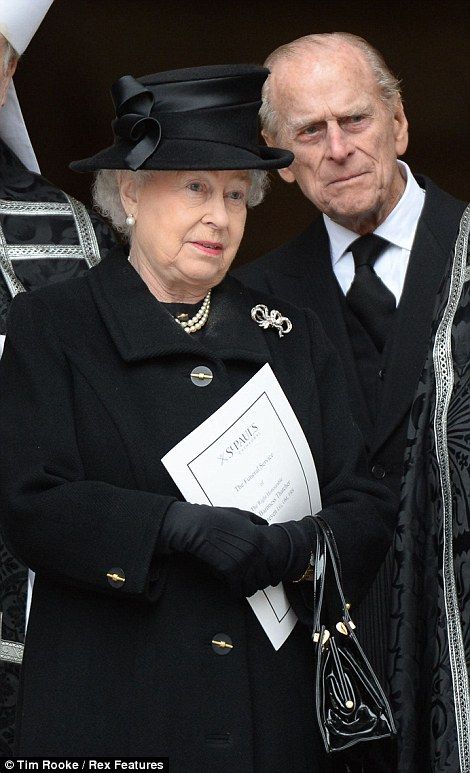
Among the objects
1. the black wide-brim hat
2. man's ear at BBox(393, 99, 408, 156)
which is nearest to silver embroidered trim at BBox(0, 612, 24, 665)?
the black wide-brim hat

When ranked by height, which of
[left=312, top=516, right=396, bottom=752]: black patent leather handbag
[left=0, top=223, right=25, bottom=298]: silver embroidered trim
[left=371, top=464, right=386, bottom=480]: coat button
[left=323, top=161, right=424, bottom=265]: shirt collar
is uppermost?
[left=323, top=161, right=424, bottom=265]: shirt collar

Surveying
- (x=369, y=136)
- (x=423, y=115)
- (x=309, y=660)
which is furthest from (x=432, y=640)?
(x=423, y=115)

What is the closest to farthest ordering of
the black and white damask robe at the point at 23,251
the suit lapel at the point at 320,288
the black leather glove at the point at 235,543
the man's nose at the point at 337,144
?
the black leather glove at the point at 235,543, the black and white damask robe at the point at 23,251, the suit lapel at the point at 320,288, the man's nose at the point at 337,144

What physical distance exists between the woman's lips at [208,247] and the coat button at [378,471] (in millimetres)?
836

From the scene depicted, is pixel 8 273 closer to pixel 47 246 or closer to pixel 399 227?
pixel 47 246

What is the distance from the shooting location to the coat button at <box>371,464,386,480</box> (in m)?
3.27

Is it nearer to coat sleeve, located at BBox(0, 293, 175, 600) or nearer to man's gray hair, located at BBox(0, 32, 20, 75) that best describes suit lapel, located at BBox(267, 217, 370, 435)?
man's gray hair, located at BBox(0, 32, 20, 75)

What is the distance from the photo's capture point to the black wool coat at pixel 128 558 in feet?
8.03

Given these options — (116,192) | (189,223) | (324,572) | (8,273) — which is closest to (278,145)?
(8,273)

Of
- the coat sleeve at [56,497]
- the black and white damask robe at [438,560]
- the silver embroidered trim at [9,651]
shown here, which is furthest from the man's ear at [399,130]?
the silver embroidered trim at [9,651]

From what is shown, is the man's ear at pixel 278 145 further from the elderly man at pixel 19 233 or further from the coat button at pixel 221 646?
the coat button at pixel 221 646

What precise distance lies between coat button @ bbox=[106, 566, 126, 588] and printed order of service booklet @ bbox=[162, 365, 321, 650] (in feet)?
0.55

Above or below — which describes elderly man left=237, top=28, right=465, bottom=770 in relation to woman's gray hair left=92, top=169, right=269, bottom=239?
above

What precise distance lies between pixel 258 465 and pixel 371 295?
39.8 inches
